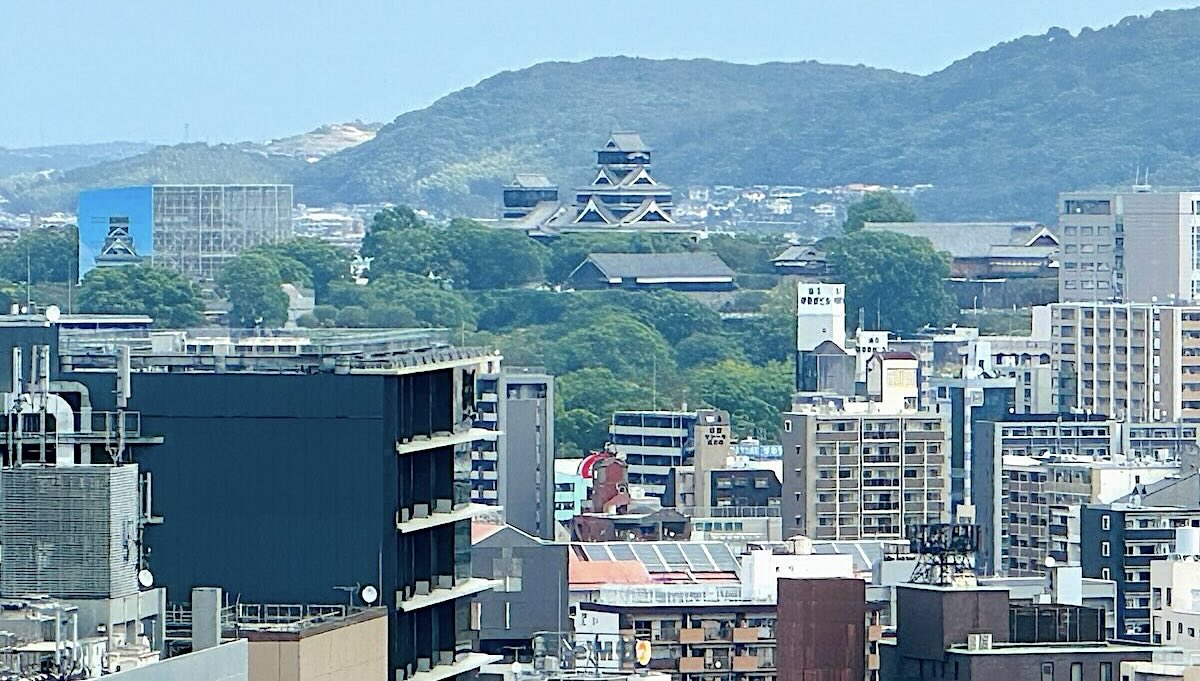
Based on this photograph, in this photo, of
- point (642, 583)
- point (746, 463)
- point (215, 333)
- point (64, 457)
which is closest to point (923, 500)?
point (746, 463)

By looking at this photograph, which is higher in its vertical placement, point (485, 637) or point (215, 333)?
point (215, 333)

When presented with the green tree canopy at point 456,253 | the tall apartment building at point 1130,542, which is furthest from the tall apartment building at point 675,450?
the green tree canopy at point 456,253

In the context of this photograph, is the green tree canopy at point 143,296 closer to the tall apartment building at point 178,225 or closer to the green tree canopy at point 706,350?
the green tree canopy at point 706,350

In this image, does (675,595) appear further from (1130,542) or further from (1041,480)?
(1041,480)

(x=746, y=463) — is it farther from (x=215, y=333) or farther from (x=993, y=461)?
(x=215, y=333)

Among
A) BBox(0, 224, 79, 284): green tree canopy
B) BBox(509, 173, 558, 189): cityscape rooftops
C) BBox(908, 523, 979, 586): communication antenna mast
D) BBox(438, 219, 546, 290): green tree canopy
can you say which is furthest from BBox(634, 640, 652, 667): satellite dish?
BBox(509, 173, 558, 189): cityscape rooftops

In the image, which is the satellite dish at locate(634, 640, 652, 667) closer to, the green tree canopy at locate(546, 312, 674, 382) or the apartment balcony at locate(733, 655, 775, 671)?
the apartment balcony at locate(733, 655, 775, 671)

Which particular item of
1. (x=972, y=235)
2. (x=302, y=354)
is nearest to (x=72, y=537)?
(x=302, y=354)
